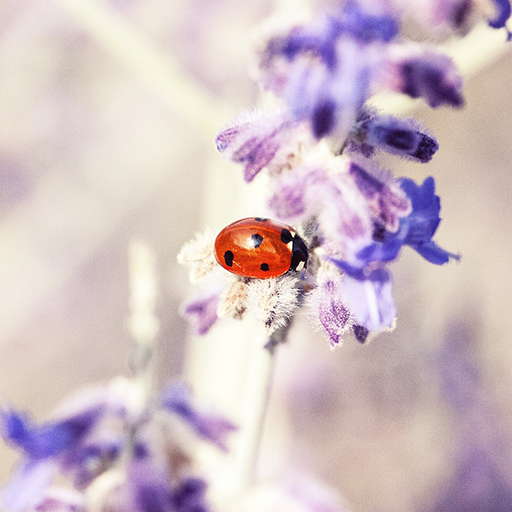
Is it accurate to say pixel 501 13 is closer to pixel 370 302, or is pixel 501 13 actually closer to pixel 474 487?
pixel 370 302

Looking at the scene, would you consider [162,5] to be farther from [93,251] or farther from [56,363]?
[56,363]

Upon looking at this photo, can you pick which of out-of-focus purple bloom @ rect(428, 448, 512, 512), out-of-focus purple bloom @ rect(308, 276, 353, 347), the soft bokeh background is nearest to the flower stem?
out-of-focus purple bloom @ rect(308, 276, 353, 347)

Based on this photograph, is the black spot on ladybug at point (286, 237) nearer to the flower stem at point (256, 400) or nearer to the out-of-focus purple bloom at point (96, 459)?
the flower stem at point (256, 400)

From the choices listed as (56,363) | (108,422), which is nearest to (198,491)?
Answer: (108,422)

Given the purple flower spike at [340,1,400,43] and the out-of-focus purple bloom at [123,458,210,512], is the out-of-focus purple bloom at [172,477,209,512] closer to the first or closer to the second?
the out-of-focus purple bloom at [123,458,210,512]

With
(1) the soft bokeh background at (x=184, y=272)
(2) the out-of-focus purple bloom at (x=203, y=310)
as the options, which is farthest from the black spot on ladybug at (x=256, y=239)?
(1) the soft bokeh background at (x=184, y=272)

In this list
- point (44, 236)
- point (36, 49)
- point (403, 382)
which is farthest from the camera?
point (44, 236)
